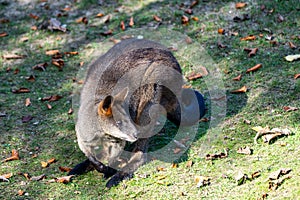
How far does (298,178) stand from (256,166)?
19.9 inches

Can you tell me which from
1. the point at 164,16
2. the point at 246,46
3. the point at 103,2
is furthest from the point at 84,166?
the point at 103,2

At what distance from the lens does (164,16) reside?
300 inches

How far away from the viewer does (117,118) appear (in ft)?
14.5

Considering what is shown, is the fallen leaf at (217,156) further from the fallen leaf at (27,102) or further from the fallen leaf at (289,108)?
the fallen leaf at (27,102)

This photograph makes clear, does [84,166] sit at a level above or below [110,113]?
below

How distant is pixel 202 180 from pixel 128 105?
0.98 metres

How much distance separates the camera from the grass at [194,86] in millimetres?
4395

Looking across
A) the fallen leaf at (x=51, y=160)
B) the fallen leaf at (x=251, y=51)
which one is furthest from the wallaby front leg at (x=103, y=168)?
the fallen leaf at (x=251, y=51)

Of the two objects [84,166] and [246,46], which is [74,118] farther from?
[246,46]

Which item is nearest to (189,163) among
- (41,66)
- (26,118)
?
(26,118)

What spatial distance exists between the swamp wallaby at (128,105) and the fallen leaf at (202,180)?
0.64m

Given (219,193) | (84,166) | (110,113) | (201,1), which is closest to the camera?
(219,193)

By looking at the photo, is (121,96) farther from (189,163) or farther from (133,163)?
(189,163)

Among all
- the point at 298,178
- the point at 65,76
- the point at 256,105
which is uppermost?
the point at 298,178
